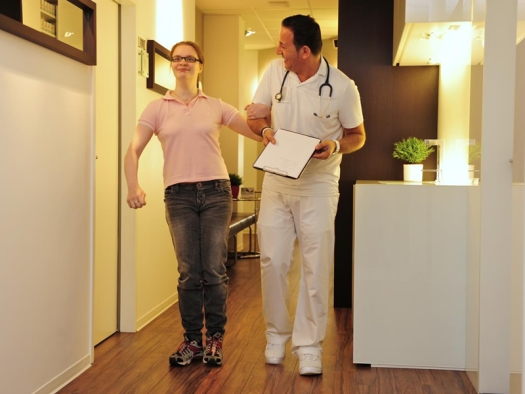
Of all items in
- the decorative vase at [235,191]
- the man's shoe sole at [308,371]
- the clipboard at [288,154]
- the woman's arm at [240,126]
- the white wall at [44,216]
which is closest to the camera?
the white wall at [44,216]

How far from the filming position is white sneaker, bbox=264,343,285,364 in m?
3.48

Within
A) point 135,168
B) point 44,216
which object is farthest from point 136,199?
point 44,216

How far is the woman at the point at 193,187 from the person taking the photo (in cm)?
338

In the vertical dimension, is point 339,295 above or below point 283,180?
below

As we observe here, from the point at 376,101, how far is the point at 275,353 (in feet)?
7.48

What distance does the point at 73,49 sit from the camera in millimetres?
3170

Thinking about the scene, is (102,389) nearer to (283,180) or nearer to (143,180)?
(283,180)

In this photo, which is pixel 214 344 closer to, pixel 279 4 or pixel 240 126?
pixel 240 126

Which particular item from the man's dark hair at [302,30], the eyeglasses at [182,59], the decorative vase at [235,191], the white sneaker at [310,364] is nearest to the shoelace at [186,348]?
the white sneaker at [310,364]

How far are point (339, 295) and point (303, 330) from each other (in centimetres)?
178

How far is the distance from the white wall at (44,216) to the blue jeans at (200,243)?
0.43 m

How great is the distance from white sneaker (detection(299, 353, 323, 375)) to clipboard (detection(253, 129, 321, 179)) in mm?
858

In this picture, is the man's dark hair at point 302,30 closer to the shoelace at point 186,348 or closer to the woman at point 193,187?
the woman at point 193,187

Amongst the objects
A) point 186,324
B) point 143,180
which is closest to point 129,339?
point 186,324
